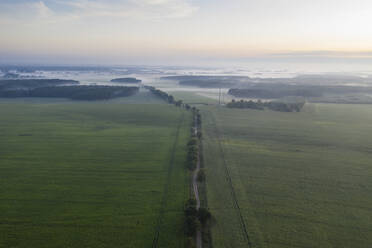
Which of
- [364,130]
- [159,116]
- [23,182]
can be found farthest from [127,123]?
[364,130]

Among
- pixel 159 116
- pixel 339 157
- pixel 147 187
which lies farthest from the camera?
pixel 159 116

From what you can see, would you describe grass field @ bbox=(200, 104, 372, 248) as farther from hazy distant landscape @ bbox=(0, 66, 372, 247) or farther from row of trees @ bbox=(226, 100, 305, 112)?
row of trees @ bbox=(226, 100, 305, 112)

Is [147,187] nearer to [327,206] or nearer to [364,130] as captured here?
[327,206]

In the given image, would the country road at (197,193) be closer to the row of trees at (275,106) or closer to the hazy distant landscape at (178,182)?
the hazy distant landscape at (178,182)

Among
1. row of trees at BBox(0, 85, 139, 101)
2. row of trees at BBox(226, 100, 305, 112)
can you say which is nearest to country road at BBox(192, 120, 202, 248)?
row of trees at BBox(226, 100, 305, 112)

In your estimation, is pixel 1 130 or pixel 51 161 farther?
pixel 1 130

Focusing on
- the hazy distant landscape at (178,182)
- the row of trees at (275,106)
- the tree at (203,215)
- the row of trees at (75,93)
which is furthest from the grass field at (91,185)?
the row of trees at (75,93)
